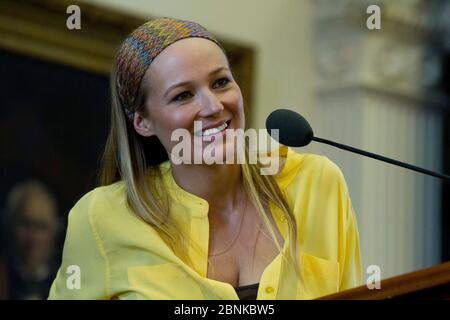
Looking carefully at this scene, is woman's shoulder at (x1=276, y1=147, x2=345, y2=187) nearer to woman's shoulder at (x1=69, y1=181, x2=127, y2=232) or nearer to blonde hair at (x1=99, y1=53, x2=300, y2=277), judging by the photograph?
blonde hair at (x1=99, y1=53, x2=300, y2=277)

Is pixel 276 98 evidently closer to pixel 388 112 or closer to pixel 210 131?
pixel 388 112

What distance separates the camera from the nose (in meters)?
1.38

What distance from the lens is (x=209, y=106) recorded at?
1.38m

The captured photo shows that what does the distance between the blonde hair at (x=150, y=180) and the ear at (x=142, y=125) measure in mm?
13

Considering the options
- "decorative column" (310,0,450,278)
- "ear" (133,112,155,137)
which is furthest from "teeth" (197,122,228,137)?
"decorative column" (310,0,450,278)

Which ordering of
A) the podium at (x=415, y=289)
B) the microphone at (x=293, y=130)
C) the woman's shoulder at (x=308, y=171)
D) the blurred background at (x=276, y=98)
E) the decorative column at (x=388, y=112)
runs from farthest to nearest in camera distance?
the decorative column at (x=388, y=112)
the blurred background at (x=276, y=98)
the woman's shoulder at (x=308, y=171)
the microphone at (x=293, y=130)
the podium at (x=415, y=289)

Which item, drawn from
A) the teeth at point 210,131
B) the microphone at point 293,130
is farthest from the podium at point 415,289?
the teeth at point 210,131

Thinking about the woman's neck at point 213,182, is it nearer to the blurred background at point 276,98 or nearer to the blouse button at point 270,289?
the blouse button at point 270,289

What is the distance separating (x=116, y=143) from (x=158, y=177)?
9 cm

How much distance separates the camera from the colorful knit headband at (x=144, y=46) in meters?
1.43

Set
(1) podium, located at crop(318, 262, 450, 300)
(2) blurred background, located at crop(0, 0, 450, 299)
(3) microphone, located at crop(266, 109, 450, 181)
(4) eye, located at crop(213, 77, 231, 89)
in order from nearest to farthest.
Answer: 1. (1) podium, located at crop(318, 262, 450, 300)
2. (3) microphone, located at crop(266, 109, 450, 181)
3. (4) eye, located at crop(213, 77, 231, 89)
4. (2) blurred background, located at crop(0, 0, 450, 299)

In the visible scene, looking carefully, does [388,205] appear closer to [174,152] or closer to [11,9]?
[11,9]

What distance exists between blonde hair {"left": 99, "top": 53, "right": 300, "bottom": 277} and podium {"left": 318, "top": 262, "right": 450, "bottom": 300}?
0.29 m
